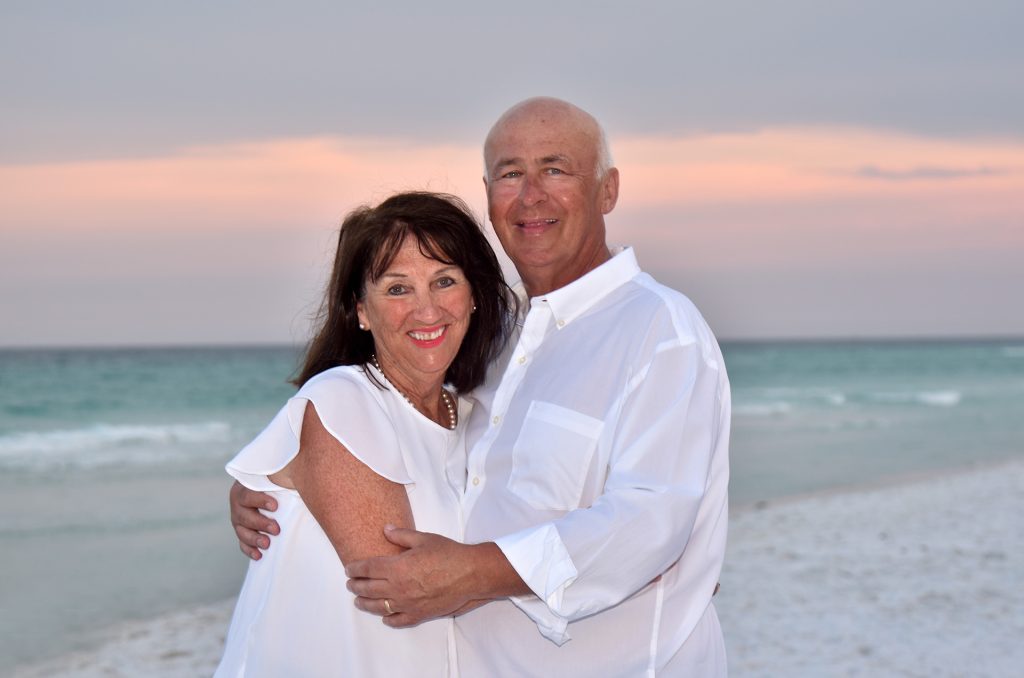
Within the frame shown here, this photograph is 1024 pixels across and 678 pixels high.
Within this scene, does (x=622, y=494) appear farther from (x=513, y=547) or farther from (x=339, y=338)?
(x=339, y=338)

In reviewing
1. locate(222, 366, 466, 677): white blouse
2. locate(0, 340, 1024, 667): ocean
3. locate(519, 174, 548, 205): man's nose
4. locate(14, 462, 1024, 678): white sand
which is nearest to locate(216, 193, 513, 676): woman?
locate(222, 366, 466, 677): white blouse

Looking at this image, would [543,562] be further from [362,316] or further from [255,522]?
[362,316]

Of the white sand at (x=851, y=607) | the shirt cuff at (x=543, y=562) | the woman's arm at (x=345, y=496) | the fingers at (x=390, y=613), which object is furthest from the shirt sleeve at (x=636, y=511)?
the white sand at (x=851, y=607)

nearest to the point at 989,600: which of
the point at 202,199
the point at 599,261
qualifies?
the point at 599,261

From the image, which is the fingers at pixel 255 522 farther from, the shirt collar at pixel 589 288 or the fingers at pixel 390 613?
the shirt collar at pixel 589 288

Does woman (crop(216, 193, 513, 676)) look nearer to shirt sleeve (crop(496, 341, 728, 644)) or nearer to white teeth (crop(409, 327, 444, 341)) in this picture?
white teeth (crop(409, 327, 444, 341))

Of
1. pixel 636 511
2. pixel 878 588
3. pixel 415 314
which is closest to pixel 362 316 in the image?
pixel 415 314

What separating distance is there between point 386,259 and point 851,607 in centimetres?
634

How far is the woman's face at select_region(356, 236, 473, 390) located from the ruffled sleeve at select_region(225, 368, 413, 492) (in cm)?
29

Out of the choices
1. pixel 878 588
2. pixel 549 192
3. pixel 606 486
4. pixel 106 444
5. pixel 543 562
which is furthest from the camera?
pixel 106 444

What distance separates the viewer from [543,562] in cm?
→ 272

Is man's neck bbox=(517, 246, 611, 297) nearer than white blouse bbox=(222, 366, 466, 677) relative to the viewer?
No

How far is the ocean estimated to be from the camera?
977cm

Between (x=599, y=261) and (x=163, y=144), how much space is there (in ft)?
59.6
